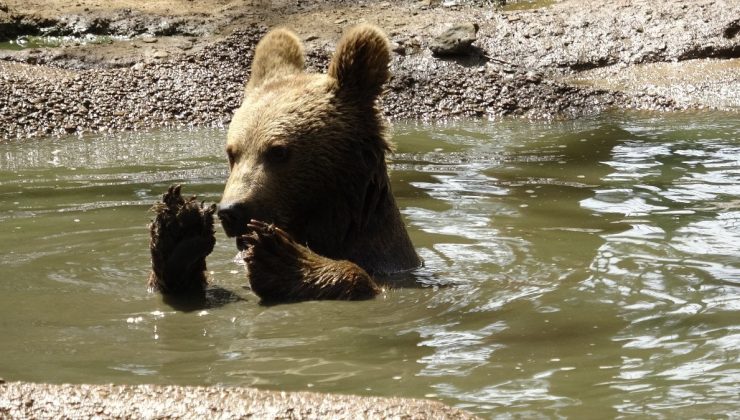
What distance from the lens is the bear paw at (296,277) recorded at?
5.92 metres

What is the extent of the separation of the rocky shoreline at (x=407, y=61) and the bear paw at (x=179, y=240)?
724 centimetres

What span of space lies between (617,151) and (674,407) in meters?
7.33

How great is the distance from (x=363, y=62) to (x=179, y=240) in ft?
4.99

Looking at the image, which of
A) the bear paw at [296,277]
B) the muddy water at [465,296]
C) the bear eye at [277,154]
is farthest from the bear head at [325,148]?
the muddy water at [465,296]

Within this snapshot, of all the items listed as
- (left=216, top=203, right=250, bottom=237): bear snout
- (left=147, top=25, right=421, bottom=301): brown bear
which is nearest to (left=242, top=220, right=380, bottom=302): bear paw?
(left=216, top=203, right=250, bottom=237): bear snout

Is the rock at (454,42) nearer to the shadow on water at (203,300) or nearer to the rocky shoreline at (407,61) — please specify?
the rocky shoreline at (407,61)

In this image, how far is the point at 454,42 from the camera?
589 inches

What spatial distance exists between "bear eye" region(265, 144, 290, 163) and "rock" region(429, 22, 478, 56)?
8.76 meters

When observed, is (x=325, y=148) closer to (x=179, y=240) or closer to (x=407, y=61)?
(x=179, y=240)

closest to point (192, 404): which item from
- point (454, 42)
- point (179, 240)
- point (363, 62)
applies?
point (179, 240)

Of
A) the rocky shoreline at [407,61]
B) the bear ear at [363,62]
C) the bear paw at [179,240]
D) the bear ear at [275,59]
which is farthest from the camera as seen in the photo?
the rocky shoreline at [407,61]

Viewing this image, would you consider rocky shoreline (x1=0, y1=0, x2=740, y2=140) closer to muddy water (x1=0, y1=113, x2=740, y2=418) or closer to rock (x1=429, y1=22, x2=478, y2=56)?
rock (x1=429, y1=22, x2=478, y2=56)

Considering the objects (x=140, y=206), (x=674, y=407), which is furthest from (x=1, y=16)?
(x=674, y=407)

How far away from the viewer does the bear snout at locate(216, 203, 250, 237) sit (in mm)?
6016
